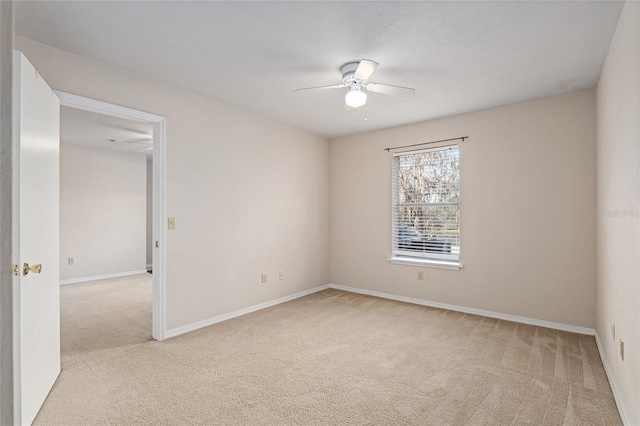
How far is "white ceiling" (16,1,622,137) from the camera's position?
2.02 m

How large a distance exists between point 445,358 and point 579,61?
2710mm

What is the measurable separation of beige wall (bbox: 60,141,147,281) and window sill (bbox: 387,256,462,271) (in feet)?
17.6

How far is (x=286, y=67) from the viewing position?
2.81 m

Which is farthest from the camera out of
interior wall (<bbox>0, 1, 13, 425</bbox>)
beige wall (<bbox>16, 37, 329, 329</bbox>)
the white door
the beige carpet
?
beige wall (<bbox>16, 37, 329, 329</bbox>)

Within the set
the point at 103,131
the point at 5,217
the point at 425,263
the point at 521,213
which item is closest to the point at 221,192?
the point at 103,131

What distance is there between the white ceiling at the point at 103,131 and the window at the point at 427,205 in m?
3.59

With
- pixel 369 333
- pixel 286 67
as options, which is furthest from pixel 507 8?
pixel 369 333

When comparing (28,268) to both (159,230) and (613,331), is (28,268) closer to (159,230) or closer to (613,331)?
(159,230)

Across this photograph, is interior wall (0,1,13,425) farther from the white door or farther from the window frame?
the window frame

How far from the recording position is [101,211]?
20.8 ft

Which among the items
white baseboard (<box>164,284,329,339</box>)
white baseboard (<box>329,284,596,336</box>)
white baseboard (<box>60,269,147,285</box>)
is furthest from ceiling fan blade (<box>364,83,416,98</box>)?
white baseboard (<box>60,269,147,285</box>)

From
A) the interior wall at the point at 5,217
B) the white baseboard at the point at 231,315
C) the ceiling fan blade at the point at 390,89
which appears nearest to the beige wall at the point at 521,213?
the white baseboard at the point at 231,315

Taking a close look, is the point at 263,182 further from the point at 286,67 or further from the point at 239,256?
the point at 286,67

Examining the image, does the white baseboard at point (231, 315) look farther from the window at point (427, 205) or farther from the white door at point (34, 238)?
the window at point (427, 205)
